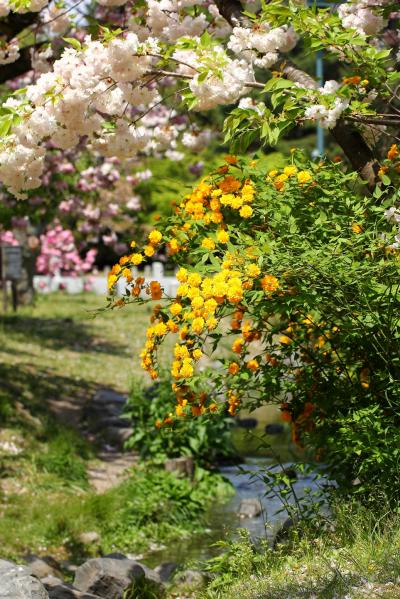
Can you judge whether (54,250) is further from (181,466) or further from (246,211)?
(246,211)

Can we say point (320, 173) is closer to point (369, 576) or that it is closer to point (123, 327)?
point (369, 576)

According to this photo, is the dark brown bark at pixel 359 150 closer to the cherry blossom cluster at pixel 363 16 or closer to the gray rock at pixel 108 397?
the cherry blossom cluster at pixel 363 16

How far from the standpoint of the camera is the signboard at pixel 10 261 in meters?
20.7

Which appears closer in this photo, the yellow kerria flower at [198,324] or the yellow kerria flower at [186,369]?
the yellow kerria flower at [198,324]

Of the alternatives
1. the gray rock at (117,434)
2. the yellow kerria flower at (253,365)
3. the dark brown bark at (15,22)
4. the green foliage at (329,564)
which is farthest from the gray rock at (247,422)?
the green foliage at (329,564)

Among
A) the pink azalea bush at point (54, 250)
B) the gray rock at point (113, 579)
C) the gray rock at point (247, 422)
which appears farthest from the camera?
the pink azalea bush at point (54, 250)

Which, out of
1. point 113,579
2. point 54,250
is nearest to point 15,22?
point 113,579

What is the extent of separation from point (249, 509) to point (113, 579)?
9.04 feet

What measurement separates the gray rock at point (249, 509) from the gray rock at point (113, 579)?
2.38 metres

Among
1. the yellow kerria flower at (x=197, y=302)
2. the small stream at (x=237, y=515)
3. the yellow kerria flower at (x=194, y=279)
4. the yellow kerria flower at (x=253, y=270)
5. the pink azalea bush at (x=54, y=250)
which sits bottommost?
the small stream at (x=237, y=515)

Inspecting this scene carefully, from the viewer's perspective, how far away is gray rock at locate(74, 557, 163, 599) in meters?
6.00

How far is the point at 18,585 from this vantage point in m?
4.55

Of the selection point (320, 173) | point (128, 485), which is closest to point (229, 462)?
point (128, 485)

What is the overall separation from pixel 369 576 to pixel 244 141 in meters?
2.29
